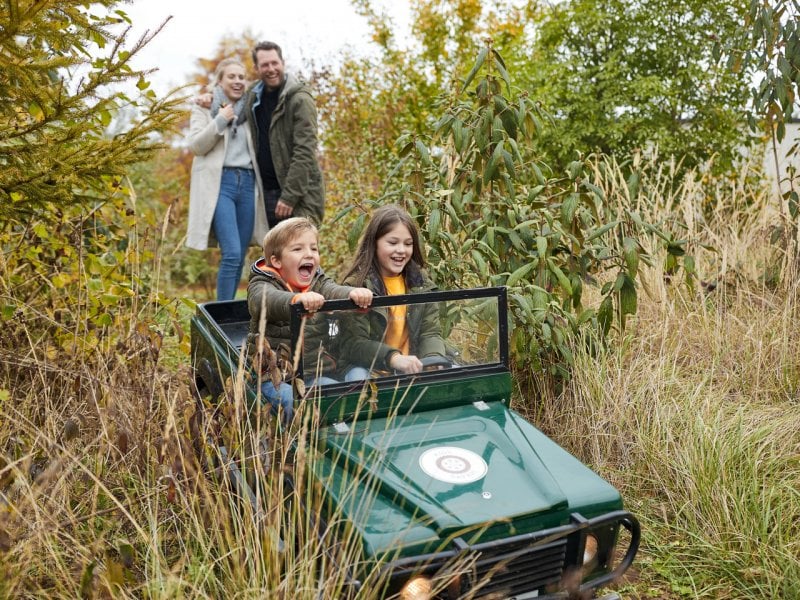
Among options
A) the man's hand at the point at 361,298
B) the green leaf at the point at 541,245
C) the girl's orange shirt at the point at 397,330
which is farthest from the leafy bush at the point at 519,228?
the man's hand at the point at 361,298

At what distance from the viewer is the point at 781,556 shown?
3.00 metres

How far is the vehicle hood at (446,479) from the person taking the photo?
2.37 metres

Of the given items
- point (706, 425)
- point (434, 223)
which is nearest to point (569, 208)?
point (434, 223)

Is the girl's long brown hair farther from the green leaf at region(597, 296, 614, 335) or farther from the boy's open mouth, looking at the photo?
the green leaf at region(597, 296, 614, 335)

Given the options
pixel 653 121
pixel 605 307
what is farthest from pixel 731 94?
pixel 605 307

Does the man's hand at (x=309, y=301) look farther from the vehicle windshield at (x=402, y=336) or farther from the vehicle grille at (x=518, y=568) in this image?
the vehicle grille at (x=518, y=568)

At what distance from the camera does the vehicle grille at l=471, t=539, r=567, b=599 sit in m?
2.36

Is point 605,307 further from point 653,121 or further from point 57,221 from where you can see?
point 653,121

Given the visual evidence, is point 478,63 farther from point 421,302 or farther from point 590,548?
point 590,548

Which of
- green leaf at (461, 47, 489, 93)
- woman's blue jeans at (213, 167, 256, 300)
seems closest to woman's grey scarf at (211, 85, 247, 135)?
woman's blue jeans at (213, 167, 256, 300)

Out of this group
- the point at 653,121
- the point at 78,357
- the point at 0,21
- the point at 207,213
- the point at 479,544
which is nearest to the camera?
the point at 479,544

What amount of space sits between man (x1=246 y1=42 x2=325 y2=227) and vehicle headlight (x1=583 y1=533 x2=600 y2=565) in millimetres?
3469

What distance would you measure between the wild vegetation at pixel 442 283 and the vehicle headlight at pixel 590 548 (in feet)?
2.10

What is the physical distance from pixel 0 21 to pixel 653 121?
861 cm
